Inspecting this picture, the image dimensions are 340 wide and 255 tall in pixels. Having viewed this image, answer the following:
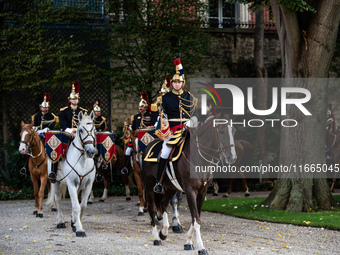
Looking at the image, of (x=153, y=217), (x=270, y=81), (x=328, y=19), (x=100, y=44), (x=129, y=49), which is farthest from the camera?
(x=270, y=81)

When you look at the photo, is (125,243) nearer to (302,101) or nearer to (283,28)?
(302,101)

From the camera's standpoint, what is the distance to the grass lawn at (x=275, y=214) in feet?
35.9

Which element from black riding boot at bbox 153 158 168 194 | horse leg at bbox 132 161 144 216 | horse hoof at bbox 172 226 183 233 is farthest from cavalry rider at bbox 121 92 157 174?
black riding boot at bbox 153 158 168 194

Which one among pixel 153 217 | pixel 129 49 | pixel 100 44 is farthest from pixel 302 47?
pixel 100 44

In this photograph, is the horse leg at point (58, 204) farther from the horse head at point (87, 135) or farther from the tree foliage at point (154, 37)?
the tree foliage at point (154, 37)

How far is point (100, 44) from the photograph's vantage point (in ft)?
72.1

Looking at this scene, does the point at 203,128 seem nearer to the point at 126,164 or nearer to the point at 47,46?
the point at 126,164

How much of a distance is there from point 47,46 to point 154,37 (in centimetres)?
386

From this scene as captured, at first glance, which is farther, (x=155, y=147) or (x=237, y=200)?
(x=237, y=200)

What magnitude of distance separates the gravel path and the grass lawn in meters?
0.27

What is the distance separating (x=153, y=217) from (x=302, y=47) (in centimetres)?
577

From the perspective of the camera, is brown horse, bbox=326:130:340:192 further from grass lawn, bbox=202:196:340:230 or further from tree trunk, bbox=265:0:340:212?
tree trunk, bbox=265:0:340:212

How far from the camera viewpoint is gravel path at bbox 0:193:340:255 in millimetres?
8422

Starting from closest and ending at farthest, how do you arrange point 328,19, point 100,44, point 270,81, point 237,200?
point 328,19 → point 237,200 → point 100,44 → point 270,81
